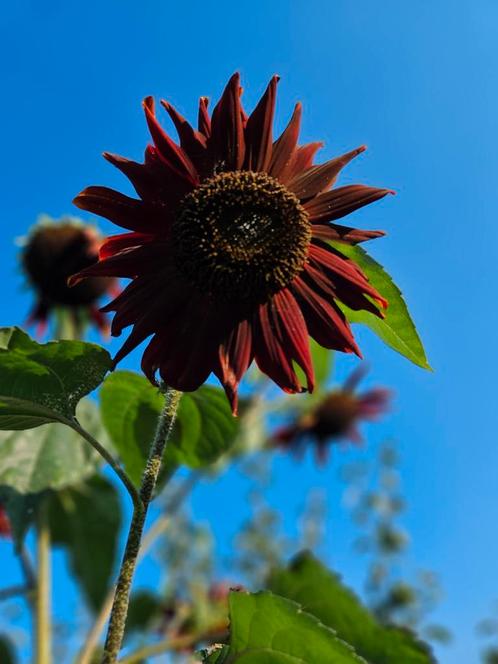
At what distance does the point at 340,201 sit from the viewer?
138cm

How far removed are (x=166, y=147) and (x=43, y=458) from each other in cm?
116

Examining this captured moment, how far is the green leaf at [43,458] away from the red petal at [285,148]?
1143 millimetres

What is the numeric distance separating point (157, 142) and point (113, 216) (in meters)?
0.15

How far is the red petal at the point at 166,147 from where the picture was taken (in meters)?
1.37

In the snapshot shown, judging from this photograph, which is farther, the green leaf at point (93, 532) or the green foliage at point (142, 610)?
the green foliage at point (142, 610)

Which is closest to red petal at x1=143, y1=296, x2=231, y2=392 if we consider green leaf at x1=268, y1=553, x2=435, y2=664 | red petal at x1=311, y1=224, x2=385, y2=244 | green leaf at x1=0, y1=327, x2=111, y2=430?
green leaf at x1=0, y1=327, x2=111, y2=430

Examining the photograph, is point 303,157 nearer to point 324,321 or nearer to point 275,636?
point 324,321

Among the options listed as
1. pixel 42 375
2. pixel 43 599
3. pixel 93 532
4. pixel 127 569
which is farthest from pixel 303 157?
pixel 93 532

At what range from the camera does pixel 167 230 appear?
1.41 metres

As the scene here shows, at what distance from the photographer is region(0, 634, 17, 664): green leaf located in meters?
2.91

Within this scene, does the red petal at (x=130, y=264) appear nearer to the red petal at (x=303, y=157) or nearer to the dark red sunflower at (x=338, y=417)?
the red petal at (x=303, y=157)

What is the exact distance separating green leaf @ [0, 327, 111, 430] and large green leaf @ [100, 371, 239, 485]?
13.5 inches

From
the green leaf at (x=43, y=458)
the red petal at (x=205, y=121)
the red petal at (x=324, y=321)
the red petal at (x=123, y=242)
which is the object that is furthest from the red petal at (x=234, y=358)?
the green leaf at (x=43, y=458)

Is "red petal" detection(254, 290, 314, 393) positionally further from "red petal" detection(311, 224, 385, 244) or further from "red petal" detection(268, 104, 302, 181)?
"red petal" detection(268, 104, 302, 181)
